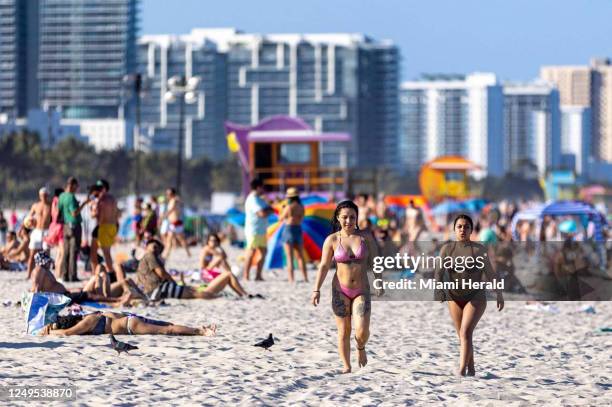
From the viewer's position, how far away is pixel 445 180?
65500 mm

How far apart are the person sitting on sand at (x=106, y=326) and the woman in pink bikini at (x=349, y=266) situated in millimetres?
2431

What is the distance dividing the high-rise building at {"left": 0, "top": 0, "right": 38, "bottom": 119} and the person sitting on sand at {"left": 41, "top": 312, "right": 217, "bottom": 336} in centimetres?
18411

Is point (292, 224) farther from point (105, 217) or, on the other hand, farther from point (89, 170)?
point (89, 170)

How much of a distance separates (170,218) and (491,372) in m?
13.6

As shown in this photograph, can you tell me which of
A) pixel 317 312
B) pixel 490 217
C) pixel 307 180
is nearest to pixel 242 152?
pixel 307 180

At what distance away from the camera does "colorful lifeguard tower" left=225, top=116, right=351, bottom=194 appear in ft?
100

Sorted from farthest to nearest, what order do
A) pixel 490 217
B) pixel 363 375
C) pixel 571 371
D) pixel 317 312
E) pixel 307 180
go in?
pixel 307 180
pixel 490 217
pixel 317 312
pixel 571 371
pixel 363 375

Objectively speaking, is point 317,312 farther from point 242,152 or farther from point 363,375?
point 242,152

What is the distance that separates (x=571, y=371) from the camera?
10.5 m

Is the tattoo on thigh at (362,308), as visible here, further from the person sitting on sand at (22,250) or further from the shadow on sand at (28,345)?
the person sitting on sand at (22,250)

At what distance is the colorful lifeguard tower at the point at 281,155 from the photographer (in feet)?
100

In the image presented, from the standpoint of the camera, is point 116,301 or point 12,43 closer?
point 116,301

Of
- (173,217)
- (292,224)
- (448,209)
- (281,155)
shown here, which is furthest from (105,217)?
(448,209)

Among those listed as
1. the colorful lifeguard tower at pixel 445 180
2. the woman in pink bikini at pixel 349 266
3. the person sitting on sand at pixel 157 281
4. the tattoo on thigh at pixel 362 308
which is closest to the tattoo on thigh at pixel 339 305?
the woman in pink bikini at pixel 349 266
